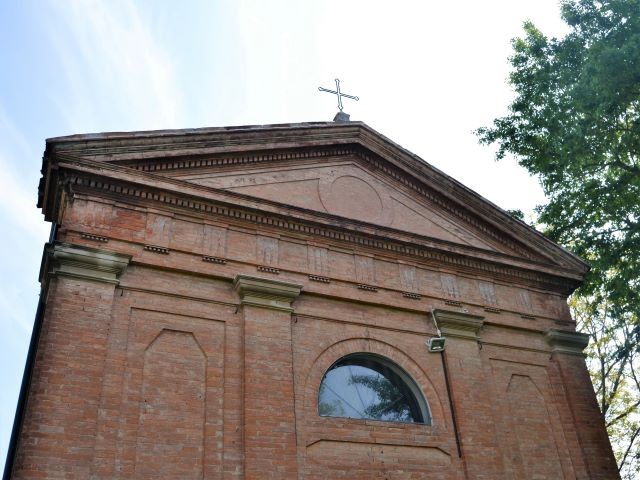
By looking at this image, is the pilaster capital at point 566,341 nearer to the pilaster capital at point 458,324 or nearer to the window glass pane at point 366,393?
the pilaster capital at point 458,324

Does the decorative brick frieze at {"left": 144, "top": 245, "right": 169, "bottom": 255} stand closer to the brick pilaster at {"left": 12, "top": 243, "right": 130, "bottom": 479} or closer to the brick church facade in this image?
the brick church facade

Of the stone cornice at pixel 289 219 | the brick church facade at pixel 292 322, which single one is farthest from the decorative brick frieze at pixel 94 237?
the stone cornice at pixel 289 219

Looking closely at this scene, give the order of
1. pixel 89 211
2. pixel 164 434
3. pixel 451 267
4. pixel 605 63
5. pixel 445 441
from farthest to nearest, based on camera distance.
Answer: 1. pixel 451 267
2. pixel 605 63
3. pixel 445 441
4. pixel 89 211
5. pixel 164 434

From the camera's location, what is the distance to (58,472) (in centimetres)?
802

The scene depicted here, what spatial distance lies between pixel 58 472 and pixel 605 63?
11131mm

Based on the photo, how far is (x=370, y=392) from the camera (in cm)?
1138

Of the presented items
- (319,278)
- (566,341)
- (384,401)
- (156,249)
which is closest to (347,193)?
(319,278)

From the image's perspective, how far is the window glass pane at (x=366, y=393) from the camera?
35.9ft

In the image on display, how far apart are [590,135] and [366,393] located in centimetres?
681

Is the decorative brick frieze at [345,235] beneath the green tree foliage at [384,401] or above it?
above

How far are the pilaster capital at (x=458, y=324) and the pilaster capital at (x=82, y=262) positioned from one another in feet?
19.4

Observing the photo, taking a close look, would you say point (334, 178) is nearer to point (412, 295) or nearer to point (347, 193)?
point (347, 193)

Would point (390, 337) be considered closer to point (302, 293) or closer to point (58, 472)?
point (302, 293)

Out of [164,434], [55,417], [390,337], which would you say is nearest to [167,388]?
[164,434]
